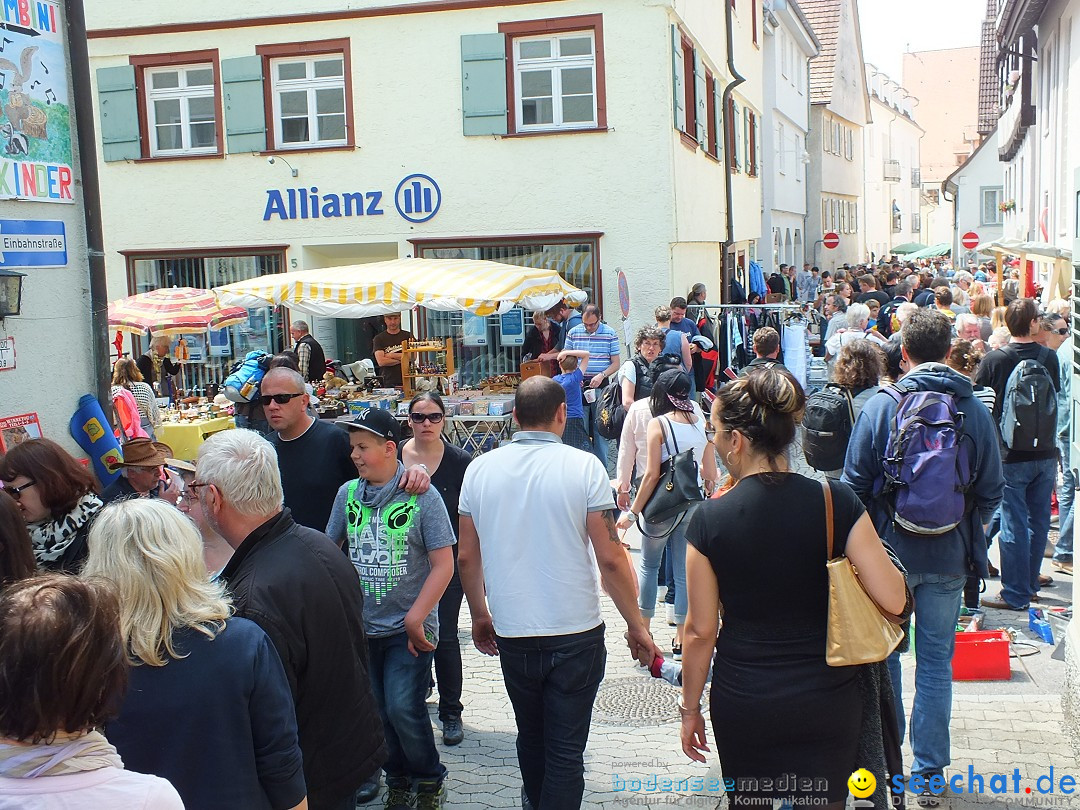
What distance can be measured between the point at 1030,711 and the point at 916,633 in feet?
4.45

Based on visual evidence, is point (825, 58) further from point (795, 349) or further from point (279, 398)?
point (279, 398)

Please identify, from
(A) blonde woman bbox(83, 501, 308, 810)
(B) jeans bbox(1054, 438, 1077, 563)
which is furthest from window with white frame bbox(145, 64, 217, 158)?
(A) blonde woman bbox(83, 501, 308, 810)

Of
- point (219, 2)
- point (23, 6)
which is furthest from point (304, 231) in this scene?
point (23, 6)

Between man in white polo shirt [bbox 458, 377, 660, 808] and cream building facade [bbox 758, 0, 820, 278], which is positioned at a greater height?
cream building facade [bbox 758, 0, 820, 278]

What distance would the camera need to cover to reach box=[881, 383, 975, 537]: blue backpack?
471 centimetres

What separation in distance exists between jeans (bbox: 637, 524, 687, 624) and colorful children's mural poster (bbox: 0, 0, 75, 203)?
396 cm

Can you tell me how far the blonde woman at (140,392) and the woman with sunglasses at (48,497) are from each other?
673cm

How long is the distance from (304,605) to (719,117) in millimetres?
20559

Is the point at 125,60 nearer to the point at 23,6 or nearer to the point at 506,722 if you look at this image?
the point at 23,6

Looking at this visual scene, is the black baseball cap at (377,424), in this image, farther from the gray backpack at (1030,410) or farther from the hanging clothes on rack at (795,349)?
the hanging clothes on rack at (795,349)

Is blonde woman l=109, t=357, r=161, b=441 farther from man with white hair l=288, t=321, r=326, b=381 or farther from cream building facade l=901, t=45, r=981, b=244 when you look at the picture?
cream building facade l=901, t=45, r=981, b=244

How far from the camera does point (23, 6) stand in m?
6.20

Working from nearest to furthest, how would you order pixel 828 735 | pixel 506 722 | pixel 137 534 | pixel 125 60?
pixel 137 534 → pixel 828 735 → pixel 506 722 → pixel 125 60

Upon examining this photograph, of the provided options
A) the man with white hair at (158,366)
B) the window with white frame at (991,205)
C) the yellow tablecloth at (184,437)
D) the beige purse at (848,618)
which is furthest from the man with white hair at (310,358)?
the window with white frame at (991,205)
